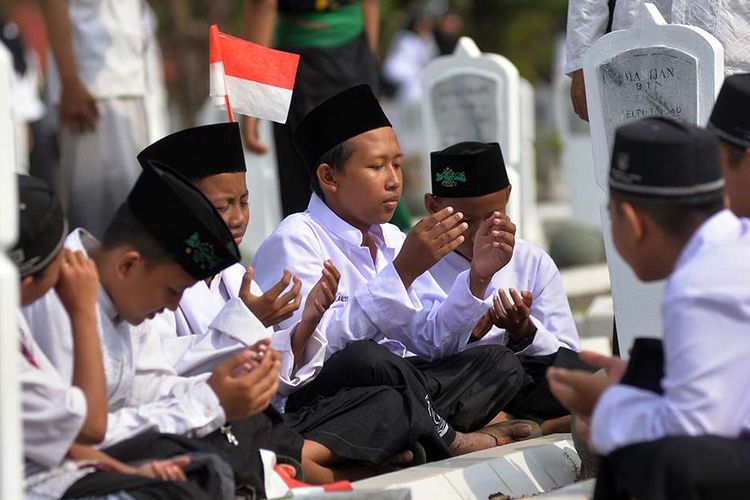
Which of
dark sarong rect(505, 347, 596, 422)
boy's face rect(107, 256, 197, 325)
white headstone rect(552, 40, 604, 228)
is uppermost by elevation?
boy's face rect(107, 256, 197, 325)

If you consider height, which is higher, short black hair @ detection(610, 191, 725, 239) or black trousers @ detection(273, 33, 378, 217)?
short black hair @ detection(610, 191, 725, 239)

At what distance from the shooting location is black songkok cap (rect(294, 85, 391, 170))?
5.22 metres

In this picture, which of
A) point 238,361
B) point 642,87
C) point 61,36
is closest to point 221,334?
point 238,361

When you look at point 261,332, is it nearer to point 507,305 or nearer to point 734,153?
point 507,305

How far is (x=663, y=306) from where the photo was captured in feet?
10.6

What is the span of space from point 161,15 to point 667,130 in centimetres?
1709

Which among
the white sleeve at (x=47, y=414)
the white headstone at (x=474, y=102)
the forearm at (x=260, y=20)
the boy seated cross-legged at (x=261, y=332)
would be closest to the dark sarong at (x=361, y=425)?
the boy seated cross-legged at (x=261, y=332)

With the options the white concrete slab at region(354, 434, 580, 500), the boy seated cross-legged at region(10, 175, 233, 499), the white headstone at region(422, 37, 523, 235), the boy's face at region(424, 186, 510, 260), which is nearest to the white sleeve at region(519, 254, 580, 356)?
the boy's face at region(424, 186, 510, 260)

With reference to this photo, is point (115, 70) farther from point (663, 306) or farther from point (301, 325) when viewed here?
point (663, 306)

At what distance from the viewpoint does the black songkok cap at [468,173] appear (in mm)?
5383

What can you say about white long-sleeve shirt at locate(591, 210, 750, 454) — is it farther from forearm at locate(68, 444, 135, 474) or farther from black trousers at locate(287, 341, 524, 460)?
black trousers at locate(287, 341, 524, 460)

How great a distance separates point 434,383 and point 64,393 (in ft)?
5.77

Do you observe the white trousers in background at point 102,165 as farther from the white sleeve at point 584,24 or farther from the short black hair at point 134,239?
the short black hair at point 134,239

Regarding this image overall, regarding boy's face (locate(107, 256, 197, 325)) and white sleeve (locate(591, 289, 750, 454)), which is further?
boy's face (locate(107, 256, 197, 325))
